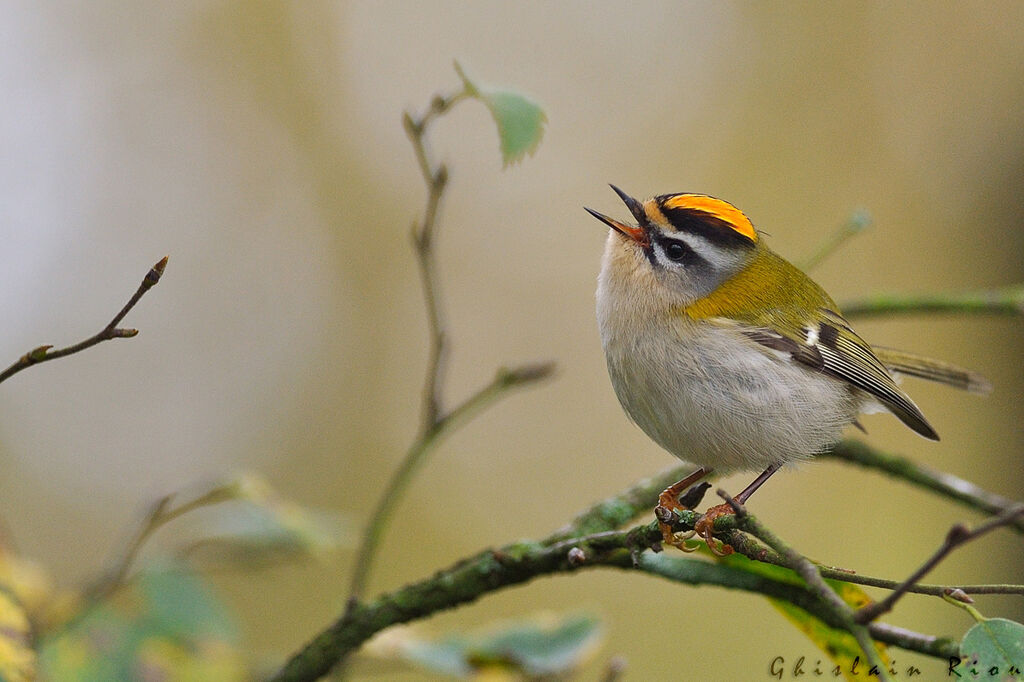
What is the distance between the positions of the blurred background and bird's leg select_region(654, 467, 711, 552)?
3263 millimetres

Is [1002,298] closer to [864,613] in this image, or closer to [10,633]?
[864,613]

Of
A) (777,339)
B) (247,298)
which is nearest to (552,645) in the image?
(777,339)

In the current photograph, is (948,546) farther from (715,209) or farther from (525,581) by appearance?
(715,209)

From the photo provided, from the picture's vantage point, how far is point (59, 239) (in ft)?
15.8

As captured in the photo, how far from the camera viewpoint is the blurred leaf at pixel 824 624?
34.6 inches

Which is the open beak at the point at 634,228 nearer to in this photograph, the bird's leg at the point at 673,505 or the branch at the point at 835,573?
the bird's leg at the point at 673,505

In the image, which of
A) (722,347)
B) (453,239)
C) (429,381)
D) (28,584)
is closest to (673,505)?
(722,347)

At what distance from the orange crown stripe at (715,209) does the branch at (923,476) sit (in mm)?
409

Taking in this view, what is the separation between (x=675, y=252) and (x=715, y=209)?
0.13m

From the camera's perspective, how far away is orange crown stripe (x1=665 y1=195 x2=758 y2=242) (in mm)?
1320

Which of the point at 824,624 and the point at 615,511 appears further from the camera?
the point at 615,511

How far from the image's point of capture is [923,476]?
51.6 inches

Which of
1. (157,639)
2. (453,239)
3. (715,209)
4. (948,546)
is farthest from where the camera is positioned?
(453,239)

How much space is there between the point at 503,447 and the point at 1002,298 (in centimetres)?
407
